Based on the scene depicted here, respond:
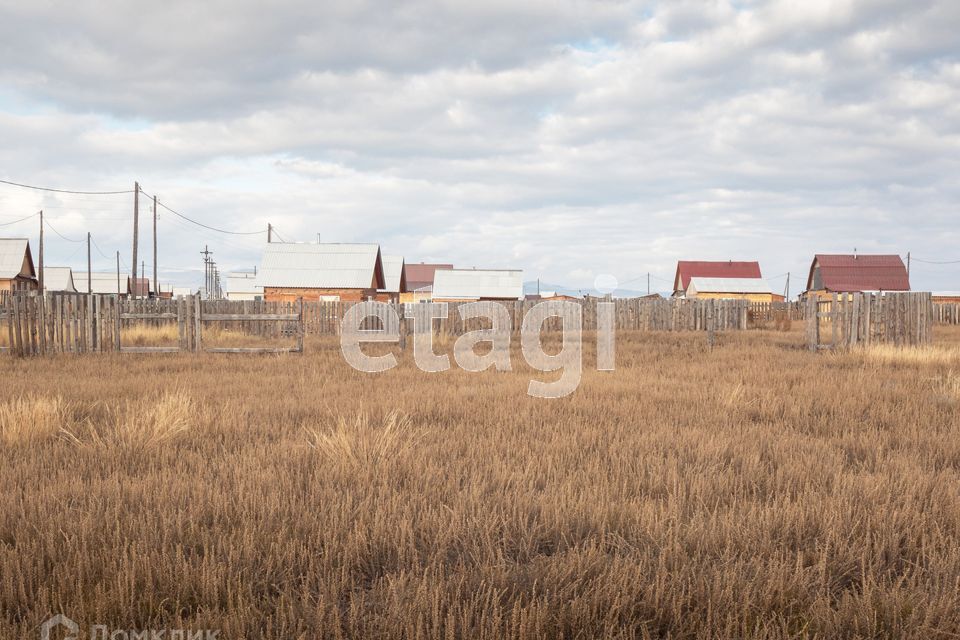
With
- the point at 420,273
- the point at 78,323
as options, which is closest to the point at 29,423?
the point at 78,323

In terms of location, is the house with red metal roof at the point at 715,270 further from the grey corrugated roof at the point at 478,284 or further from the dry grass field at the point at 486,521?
the dry grass field at the point at 486,521

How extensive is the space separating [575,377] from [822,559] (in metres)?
7.50

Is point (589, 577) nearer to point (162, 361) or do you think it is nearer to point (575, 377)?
point (575, 377)

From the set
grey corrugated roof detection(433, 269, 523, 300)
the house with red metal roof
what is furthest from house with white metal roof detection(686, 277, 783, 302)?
grey corrugated roof detection(433, 269, 523, 300)

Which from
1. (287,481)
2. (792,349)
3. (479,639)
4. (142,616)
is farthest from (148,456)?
(792,349)

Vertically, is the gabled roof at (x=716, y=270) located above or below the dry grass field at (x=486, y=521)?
above

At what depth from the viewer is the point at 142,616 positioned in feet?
8.57

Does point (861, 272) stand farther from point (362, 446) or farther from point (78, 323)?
point (362, 446)

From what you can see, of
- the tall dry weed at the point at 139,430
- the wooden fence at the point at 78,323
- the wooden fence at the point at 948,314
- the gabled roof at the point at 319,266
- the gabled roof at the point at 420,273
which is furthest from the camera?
the gabled roof at the point at 420,273

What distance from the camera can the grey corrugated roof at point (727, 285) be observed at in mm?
55259

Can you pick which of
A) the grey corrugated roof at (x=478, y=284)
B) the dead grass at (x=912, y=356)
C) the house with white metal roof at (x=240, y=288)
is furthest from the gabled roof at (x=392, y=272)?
Result: the dead grass at (x=912, y=356)

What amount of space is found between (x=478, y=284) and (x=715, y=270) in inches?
1061

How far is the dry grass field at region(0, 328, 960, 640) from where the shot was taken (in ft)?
8.73

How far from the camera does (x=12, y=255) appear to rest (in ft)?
137
